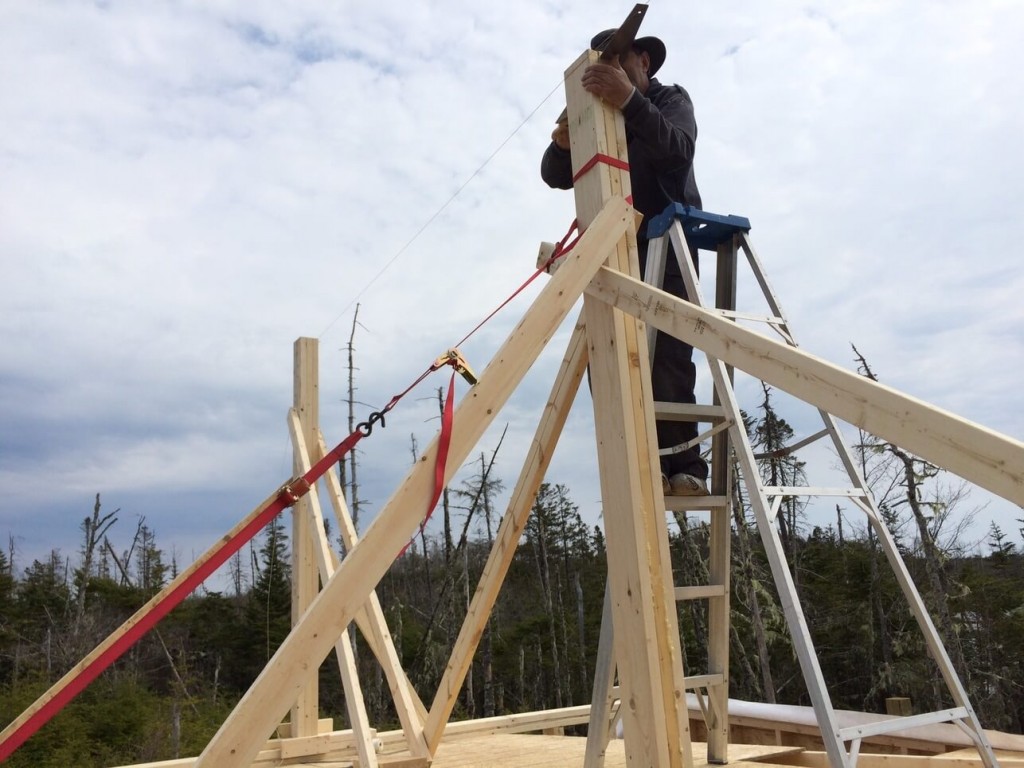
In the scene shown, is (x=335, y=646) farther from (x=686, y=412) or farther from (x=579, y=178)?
(x=579, y=178)

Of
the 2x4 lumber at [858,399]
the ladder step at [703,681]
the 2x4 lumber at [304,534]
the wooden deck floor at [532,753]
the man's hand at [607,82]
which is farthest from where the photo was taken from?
the 2x4 lumber at [304,534]

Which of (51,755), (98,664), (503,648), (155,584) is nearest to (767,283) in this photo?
(98,664)

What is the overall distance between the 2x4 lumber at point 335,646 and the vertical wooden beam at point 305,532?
0.06 ft

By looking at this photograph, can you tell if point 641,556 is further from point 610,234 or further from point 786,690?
point 786,690

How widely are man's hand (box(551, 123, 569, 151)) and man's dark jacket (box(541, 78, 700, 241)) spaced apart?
0.23 ft

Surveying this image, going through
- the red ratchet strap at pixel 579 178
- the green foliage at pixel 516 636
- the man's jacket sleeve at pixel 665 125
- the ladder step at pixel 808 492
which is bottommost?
the green foliage at pixel 516 636

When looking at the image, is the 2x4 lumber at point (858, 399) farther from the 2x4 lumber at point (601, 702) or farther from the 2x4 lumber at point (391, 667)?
the 2x4 lumber at point (391, 667)

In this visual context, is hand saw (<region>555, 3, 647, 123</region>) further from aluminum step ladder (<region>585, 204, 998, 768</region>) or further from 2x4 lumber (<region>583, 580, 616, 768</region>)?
2x4 lumber (<region>583, 580, 616, 768</region>)

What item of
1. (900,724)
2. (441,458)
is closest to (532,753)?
(900,724)

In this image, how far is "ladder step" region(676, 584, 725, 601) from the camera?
2542 mm

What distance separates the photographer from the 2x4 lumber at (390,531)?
1.44 m

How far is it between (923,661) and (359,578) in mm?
22626

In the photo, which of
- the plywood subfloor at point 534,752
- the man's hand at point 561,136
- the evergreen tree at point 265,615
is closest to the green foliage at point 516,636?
the evergreen tree at point 265,615

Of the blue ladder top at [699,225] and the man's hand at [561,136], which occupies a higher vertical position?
the man's hand at [561,136]
